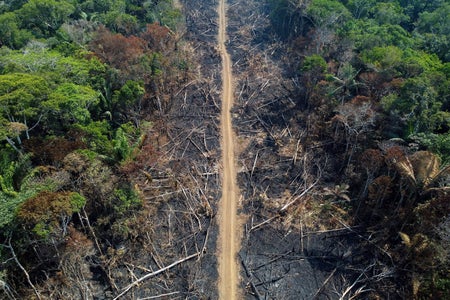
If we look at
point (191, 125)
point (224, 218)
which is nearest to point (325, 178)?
point (224, 218)

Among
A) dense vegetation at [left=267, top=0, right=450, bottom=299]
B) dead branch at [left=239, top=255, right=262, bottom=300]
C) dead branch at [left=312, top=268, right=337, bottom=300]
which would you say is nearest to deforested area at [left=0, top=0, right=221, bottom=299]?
dead branch at [left=239, top=255, right=262, bottom=300]

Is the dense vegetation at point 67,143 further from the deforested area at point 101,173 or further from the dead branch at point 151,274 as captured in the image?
the dead branch at point 151,274

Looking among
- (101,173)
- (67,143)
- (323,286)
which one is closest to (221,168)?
(101,173)

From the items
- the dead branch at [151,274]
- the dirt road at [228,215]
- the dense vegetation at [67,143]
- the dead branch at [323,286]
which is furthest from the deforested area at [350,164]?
the dense vegetation at [67,143]

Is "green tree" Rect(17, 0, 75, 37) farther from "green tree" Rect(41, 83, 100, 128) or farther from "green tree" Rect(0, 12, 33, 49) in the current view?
"green tree" Rect(41, 83, 100, 128)

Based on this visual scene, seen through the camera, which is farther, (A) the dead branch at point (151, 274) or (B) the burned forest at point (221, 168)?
(A) the dead branch at point (151, 274)

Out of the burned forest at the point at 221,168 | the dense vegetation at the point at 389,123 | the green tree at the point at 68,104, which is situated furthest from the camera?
the green tree at the point at 68,104
